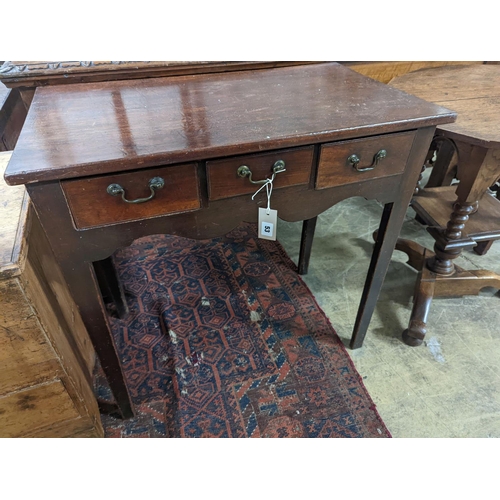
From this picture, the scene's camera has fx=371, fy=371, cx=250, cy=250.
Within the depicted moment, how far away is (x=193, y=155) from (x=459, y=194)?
3.83ft

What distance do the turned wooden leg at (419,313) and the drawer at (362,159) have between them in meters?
0.82

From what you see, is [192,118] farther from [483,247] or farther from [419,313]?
[483,247]

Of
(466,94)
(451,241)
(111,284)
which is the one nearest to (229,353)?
(111,284)

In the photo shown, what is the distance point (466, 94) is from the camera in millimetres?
1618

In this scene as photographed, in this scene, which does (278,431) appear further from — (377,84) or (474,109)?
(474,109)

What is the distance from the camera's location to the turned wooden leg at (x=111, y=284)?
1529 millimetres

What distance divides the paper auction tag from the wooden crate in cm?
59

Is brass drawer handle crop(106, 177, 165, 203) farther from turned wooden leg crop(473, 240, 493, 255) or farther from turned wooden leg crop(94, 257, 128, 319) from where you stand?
turned wooden leg crop(473, 240, 493, 255)

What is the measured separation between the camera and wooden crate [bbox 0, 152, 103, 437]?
35.1 inches

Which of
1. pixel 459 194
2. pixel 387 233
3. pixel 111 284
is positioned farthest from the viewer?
pixel 111 284

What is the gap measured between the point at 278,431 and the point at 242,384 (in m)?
0.22

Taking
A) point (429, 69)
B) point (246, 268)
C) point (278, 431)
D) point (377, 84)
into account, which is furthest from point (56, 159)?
point (429, 69)

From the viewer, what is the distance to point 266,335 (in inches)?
64.2

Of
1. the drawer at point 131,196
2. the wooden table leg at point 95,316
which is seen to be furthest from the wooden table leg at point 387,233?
A: the wooden table leg at point 95,316
